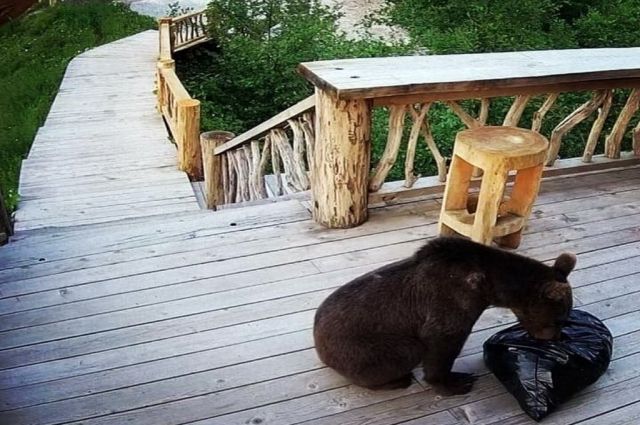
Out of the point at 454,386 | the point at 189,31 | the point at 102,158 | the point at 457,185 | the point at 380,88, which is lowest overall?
the point at 102,158

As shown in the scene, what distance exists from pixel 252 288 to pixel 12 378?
92 cm

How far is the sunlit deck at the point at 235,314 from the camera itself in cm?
205

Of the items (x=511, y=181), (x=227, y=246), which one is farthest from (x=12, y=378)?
(x=511, y=181)

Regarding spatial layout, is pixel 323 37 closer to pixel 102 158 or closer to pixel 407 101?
pixel 102 158

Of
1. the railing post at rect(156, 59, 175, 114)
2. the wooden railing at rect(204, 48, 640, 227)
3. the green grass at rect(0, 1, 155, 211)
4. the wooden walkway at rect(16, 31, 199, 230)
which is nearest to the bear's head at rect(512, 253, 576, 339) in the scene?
the wooden railing at rect(204, 48, 640, 227)

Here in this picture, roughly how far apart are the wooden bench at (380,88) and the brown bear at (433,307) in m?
1.06

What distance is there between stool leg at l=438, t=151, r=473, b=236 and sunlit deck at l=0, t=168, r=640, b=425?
0.61 feet

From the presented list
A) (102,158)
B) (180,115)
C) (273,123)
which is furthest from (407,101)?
(102,158)

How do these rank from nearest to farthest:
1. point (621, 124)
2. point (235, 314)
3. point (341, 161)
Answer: point (235, 314)
point (341, 161)
point (621, 124)

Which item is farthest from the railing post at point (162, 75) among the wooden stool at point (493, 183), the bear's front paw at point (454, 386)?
the bear's front paw at point (454, 386)

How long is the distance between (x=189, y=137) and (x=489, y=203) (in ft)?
11.6

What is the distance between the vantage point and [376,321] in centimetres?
201

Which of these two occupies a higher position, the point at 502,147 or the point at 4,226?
the point at 502,147

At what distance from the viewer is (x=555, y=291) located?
1952 millimetres
